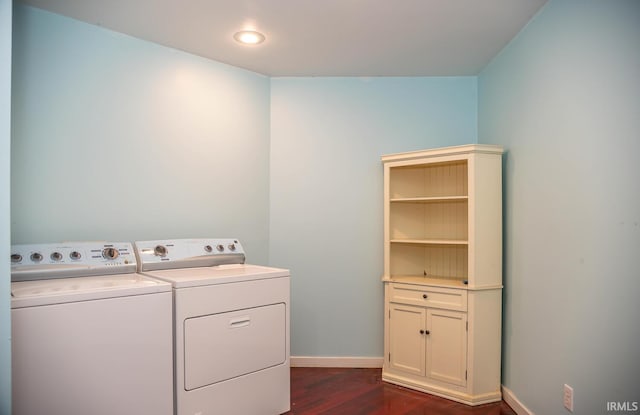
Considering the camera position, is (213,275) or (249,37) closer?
(213,275)

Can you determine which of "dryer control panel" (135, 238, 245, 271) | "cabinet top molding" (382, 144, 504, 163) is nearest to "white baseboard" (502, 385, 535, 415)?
"cabinet top molding" (382, 144, 504, 163)

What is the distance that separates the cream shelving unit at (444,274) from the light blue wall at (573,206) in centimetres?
13

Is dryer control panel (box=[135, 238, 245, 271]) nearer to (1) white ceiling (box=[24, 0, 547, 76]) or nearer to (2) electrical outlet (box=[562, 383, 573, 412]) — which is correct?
(1) white ceiling (box=[24, 0, 547, 76])

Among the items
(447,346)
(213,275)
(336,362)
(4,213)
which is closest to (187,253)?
(213,275)

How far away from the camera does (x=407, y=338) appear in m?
3.03

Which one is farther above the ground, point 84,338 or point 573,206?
point 573,206

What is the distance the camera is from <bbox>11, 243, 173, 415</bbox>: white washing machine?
5.49 feet

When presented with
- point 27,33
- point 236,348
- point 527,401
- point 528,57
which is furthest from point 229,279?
point 528,57

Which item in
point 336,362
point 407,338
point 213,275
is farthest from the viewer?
point 336,362

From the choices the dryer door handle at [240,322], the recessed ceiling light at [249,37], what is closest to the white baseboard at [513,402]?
the dryer door handle at [240,322]

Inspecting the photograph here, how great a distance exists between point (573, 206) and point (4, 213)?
2.42m

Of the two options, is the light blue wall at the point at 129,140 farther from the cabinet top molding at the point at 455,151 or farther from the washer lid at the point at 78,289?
the cabinet top molding at the point at 455,151

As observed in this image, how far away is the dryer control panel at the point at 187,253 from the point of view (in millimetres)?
2516

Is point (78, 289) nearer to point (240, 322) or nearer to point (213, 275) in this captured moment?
point (213, 275)
